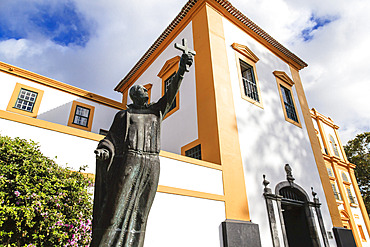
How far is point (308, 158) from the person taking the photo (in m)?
9.75

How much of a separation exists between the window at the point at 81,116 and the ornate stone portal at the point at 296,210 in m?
7.91

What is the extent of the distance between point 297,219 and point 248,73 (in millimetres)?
5771

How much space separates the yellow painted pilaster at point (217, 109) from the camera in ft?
21.3

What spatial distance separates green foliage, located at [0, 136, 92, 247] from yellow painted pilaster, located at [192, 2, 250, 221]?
3.64 meters

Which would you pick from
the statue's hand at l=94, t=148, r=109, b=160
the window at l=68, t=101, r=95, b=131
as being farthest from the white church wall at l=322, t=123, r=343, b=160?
the statue's hand at l=94, t=148, r=109, b=160

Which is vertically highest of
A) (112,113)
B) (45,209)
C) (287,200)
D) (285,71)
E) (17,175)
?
(285,71)

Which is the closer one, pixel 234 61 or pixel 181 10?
pixel 234 61

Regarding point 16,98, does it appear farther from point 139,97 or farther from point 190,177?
point 139,97

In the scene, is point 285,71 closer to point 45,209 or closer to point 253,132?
point 253,132

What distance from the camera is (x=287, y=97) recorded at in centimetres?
1121

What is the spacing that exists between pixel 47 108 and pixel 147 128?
30.4 ft

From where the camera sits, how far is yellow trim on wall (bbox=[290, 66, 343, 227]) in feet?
29.9

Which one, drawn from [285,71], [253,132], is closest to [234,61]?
[253,132]

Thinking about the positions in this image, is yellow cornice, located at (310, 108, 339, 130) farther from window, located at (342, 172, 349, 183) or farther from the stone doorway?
the stone doorway
